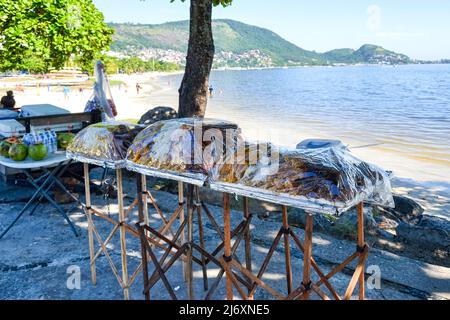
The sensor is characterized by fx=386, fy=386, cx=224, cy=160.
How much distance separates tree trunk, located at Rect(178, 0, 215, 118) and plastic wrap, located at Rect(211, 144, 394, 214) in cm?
493

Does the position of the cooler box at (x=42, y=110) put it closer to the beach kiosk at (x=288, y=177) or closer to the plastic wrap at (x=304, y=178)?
the beach kiosk at (x=288, y=177)

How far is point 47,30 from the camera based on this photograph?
9.93 metres

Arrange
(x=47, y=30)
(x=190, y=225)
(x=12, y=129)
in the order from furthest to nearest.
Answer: (x=47, y=30), (x=12, y=129), (x=190, y=225)

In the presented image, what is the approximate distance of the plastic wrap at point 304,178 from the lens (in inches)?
97.7

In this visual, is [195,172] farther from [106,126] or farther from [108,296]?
[108,296]

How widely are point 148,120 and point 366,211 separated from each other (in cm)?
662

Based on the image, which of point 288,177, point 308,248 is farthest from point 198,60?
point 308,248

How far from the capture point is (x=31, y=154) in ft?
17.5

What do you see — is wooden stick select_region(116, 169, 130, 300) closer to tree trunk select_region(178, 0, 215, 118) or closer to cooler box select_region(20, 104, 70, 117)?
tree trunk select_region(178, 0, 215, 118)

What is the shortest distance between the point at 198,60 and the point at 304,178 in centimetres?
560

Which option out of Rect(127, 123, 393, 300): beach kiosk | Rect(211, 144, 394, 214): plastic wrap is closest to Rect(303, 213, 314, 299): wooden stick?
Rect(127, 123, 393, 300): beach kiosk

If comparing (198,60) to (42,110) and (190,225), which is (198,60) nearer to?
(42,110)

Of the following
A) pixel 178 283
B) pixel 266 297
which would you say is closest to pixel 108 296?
pixel 178 283

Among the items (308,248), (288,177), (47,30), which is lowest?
(308,248)
